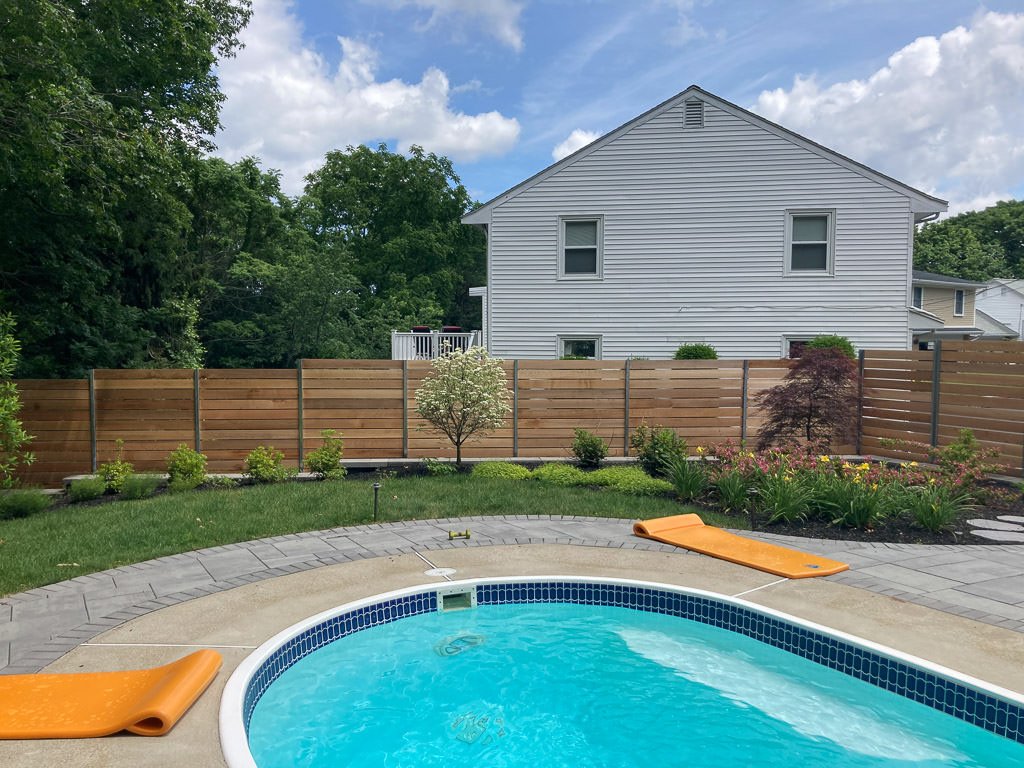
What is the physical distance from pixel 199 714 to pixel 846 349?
41.7ft

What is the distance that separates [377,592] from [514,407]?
21.0 feet

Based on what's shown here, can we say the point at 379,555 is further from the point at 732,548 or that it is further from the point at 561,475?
the point at 561,475

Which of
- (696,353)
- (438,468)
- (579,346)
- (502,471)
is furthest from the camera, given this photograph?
(579,346)

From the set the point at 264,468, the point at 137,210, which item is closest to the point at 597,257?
the point at 264,468

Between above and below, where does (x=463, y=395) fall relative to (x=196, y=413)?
above

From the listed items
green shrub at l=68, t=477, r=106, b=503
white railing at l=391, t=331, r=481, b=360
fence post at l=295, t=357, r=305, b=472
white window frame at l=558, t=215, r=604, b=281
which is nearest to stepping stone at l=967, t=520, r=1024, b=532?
white window frame at l=558, t=215, r=604, b=281

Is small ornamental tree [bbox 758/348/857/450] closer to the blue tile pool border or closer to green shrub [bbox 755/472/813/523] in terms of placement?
green shrub [bbox 755/472/813/523]

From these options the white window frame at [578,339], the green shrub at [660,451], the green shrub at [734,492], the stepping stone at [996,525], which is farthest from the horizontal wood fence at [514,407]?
the green shrub at [734,492]

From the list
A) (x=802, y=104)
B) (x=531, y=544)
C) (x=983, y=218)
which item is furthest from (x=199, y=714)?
(x=983, y=218)

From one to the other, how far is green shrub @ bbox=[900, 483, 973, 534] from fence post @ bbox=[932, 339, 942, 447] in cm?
326

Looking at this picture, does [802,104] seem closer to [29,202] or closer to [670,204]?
[670,204]

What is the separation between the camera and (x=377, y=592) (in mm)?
5195

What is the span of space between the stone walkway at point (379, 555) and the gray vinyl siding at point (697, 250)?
758cm

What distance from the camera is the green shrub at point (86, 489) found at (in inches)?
357
